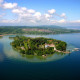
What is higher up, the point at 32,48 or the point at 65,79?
the point at 32,48

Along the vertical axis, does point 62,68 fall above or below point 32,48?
below

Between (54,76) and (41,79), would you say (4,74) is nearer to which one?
(41,79)

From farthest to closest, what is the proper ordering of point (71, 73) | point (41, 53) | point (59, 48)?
point (59, 48) < point (41, 53) < point (71, 73)

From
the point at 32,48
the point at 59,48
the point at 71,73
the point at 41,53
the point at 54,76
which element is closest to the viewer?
the point at 54,76

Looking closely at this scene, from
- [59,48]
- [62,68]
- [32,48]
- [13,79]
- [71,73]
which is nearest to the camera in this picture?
[13,79]

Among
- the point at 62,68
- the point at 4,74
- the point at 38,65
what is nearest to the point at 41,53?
the point at 38,65

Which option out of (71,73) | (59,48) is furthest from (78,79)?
(59,48)

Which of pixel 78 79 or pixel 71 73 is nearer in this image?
pixel 78 79

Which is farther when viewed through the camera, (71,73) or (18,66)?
(18,66)

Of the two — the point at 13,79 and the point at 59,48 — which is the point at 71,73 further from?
the point at 59,48
